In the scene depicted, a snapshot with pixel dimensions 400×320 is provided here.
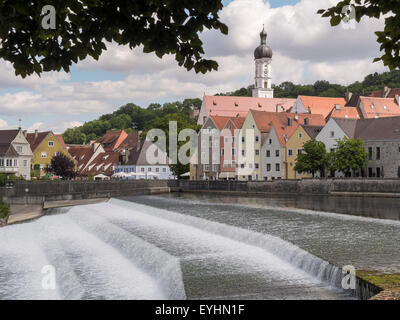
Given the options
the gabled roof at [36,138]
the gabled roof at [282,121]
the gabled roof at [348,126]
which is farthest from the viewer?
the gabled roof at [36,138]

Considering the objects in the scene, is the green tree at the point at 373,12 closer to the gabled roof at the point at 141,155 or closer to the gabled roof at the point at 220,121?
the gabled roof at the point at 220,121

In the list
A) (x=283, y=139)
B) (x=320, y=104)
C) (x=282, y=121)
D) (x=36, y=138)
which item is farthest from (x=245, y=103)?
(x=36, y=138)

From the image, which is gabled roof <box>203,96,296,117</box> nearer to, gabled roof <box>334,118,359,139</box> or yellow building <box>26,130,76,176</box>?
yellow building <box>26,130,76,176</box>

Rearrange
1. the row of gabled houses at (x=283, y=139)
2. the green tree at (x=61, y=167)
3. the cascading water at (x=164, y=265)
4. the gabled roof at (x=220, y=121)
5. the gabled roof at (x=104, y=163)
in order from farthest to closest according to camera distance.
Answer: the gabled roof at (x=104, y=163), the gabled roof at (x=220, y=121), the green tree at (x=61, y=167), the row of gabled houses at (x=283, y=139), the cascading water at (x=164, y=265)

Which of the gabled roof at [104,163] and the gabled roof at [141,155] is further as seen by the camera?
the gabled roof at [104,163]

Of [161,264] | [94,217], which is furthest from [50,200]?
[161,264]

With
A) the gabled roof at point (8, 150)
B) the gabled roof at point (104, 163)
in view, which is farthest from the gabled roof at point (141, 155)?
the gabled roof at point (8, 150)

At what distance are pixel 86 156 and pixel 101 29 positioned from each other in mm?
105754

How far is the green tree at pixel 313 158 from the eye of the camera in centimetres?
6488

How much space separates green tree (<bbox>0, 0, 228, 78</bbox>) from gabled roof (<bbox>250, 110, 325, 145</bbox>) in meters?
70.4

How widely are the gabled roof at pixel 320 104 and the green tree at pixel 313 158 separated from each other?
44.4m

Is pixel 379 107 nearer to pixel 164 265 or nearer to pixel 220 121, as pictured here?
pixel 220 121

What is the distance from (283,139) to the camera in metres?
76.3

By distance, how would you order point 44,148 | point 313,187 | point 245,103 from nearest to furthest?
point 313,187 < point 44,148 < point 245,103
